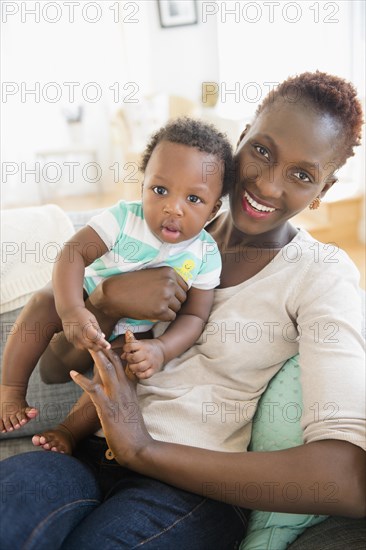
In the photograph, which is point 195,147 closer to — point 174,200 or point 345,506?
point 174,200

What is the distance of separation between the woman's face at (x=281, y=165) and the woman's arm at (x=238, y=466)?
484 millimetres

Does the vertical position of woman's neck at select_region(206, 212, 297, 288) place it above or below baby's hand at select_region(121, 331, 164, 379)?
above

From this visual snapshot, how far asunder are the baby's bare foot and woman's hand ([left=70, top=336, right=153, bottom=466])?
17 cm

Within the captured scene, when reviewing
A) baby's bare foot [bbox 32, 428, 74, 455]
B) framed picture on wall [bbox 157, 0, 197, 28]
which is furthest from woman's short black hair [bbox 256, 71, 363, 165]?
framed picture on wall [bbox 157, 0, 197, 28]

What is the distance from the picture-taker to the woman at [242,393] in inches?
35.7

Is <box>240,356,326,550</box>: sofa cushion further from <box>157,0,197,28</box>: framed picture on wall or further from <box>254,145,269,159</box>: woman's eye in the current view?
<box>157,0,197,28</box>: framed picture on wall

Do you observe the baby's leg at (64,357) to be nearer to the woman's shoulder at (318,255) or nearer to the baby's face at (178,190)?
the baby's face at (178,190)

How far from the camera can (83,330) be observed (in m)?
1.01

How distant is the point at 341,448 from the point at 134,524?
15.6 inches

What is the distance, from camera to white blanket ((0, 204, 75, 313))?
154 cm

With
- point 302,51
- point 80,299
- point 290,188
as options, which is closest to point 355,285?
point 290,188

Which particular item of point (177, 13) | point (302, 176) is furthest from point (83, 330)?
point (177, 13)

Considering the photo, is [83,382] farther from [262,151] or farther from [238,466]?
[262,151]

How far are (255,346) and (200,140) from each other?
18.7 inches
